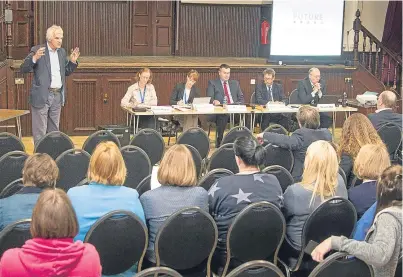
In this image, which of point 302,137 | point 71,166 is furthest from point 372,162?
point 71,166

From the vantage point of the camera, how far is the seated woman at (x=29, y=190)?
3.96 metres

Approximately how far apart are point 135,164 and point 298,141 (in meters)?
1.44

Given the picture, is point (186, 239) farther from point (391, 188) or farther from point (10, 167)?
point (10, 167)

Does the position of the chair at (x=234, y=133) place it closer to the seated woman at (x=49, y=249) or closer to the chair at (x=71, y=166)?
A: the chair at (x=71, y=166)

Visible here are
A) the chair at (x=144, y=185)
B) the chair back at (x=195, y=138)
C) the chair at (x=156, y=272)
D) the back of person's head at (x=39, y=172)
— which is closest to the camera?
the chair at (x=156, y=272)

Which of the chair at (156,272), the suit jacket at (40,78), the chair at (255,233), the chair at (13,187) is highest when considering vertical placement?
the suit jacket at (40,78)

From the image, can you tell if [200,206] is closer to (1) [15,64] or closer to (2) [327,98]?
(2) [327,98]

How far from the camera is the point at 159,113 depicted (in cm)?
879

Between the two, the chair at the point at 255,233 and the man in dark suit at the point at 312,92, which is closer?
the chair at the point at 255,233

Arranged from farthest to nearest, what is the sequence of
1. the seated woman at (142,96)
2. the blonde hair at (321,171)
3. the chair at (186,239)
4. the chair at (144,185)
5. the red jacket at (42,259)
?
the seated woman at (142,96) < the chair at (144,185) < the blonde hair at (321,171) < the chair at (186,239) < the red jacket at (42,259)

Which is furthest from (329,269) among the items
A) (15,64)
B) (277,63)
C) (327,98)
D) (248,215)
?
(277,63)

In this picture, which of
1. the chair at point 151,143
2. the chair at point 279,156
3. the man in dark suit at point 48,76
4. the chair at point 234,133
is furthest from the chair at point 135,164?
the man in dark suit at point 48,76

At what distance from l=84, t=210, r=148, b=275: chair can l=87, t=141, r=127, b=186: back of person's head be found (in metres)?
0.40

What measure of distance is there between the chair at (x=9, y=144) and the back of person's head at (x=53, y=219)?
3345 millimetres
